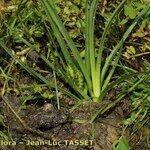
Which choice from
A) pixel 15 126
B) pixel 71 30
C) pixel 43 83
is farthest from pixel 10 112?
pixel 71 30

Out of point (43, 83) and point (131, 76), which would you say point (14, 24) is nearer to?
point (43, 83)

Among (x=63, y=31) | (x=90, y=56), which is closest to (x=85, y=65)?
(x=90, y=56)

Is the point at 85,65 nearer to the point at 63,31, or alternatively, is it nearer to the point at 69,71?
the point at 69,71

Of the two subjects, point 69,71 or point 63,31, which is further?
point 69,71

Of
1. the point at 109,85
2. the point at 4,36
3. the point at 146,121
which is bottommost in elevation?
the point at 146,121

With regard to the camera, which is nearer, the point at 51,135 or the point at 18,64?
the point at 51,135

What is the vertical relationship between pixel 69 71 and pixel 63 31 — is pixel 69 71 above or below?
below

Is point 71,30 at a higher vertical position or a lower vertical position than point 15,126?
higher

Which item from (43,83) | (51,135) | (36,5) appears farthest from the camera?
(36,5)
